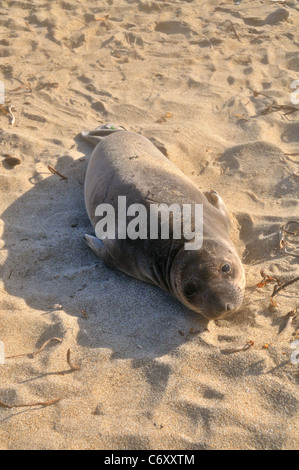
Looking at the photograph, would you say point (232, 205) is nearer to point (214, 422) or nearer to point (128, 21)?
point (214, 422)

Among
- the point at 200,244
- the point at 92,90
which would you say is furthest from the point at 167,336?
the point at 92,90

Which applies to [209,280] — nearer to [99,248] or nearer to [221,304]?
[221,304]

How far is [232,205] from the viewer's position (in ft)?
15.4

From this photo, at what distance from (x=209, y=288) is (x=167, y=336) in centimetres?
43

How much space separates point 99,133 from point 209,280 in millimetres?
3006

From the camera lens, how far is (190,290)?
3490mm
